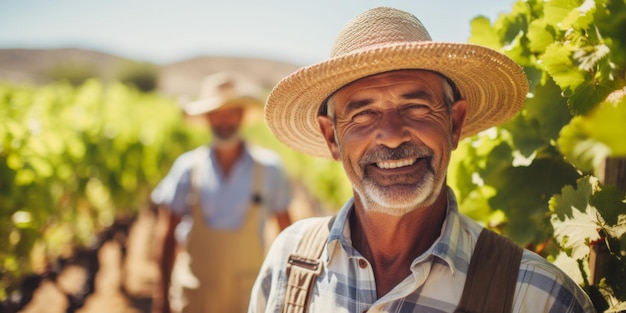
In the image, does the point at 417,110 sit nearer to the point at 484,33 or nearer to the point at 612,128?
the point at 484,33

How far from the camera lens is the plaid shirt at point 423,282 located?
1512 millimetres

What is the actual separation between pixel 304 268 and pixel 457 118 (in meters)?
0.81

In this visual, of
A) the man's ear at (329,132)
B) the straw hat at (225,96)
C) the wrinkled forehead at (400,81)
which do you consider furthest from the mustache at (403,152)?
the straw hat at (225,96)

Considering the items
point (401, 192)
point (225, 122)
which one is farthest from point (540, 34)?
point (225, 122)

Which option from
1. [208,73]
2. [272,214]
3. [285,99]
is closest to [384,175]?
[285,99]

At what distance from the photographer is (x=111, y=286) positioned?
335 inches

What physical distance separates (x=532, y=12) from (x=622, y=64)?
536 millimetres

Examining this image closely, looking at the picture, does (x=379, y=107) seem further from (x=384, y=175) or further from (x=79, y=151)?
(x=79, y=151)

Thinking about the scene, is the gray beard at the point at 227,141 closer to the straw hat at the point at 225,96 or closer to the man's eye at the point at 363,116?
the straw hat at the point at 225,96

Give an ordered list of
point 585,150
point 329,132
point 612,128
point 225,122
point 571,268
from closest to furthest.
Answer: point 612,128
point 585,150
point 571,268
point 329,132
point 225,122

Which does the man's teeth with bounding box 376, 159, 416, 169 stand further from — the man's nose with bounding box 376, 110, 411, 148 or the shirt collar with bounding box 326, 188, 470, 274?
the shirt collar with bounding box 326, 188, 470, 274

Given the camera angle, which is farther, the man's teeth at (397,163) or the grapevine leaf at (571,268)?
the man's teeth at (397,163)

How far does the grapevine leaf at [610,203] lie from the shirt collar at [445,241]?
0.44 m

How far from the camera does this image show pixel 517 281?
153 cm
